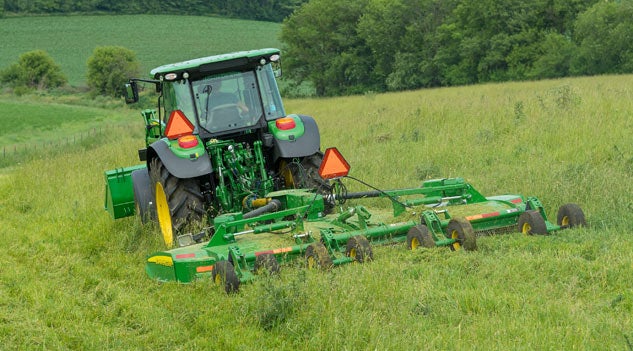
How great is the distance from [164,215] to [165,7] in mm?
79447

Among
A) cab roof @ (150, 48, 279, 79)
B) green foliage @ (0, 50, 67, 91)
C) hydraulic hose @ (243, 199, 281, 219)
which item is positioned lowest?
green foliage @ (0, 50, 67, 91)

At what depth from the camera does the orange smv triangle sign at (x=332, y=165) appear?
693cm

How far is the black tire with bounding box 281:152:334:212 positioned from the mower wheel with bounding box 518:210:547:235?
2139 millimetres

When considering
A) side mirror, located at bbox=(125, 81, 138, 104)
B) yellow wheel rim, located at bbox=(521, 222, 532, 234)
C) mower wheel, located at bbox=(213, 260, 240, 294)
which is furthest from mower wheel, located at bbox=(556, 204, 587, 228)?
side mirror, located at bbox=(125, 81, 138, 104)

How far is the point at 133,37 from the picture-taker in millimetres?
73500

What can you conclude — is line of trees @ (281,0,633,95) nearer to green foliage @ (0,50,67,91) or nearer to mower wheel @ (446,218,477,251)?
green foliage @ (0,50,67,91)

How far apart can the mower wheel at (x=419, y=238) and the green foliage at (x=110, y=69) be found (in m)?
57.9

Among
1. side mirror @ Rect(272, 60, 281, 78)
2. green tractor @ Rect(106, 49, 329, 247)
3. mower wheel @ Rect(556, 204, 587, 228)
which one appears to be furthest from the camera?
side mirror @ Rect(272, 60, 281, 78)

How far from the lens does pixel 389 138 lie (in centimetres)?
1519

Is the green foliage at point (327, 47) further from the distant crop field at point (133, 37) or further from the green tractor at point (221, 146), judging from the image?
the green tractor at point (221, 146)

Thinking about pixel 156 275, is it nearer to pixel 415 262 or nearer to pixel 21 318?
pixel 21 318

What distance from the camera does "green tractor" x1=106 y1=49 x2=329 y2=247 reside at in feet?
26.9

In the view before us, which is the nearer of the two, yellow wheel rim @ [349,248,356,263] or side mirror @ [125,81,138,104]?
yellow wheel rim @ [349,248,356,263]

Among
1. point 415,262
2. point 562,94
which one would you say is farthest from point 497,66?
point 415,262
